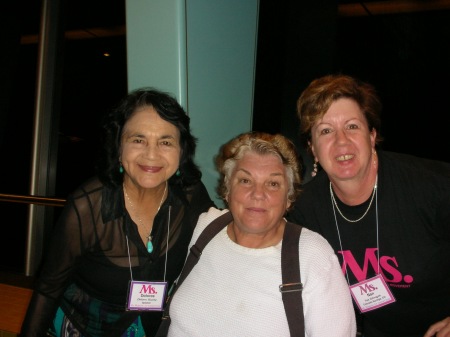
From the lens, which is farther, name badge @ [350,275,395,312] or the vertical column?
the vertical column

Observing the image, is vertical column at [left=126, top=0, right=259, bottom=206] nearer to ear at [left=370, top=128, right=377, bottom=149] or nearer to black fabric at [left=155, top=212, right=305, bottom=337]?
black fabric at [left=155, top=212, right=305, bottom=337]

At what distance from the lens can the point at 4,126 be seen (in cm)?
502

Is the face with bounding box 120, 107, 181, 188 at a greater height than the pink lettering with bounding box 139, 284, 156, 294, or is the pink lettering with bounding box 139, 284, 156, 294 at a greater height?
the face with bounding box 120, 107, 181, 188

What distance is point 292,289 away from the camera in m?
1.36

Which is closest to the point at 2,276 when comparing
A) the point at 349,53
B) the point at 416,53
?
the point at 349,53

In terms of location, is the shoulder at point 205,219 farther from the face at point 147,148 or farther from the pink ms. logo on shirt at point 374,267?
the pink ms. logo on shirt at point 374,267

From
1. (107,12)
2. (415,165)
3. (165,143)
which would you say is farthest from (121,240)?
(107,12)

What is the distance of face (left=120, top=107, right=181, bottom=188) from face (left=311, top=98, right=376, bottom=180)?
69 centimetres

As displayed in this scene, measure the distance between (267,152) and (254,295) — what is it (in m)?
0.58

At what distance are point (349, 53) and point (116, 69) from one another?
3.36m

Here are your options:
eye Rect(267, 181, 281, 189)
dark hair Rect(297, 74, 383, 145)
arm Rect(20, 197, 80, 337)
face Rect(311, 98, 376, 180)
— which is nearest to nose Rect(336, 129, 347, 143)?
face Rect(311, 98, 376, 180)

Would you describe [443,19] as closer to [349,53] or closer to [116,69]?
[349,53]

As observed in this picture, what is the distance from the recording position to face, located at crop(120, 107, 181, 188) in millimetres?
1672

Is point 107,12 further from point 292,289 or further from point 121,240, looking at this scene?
point 292,289
